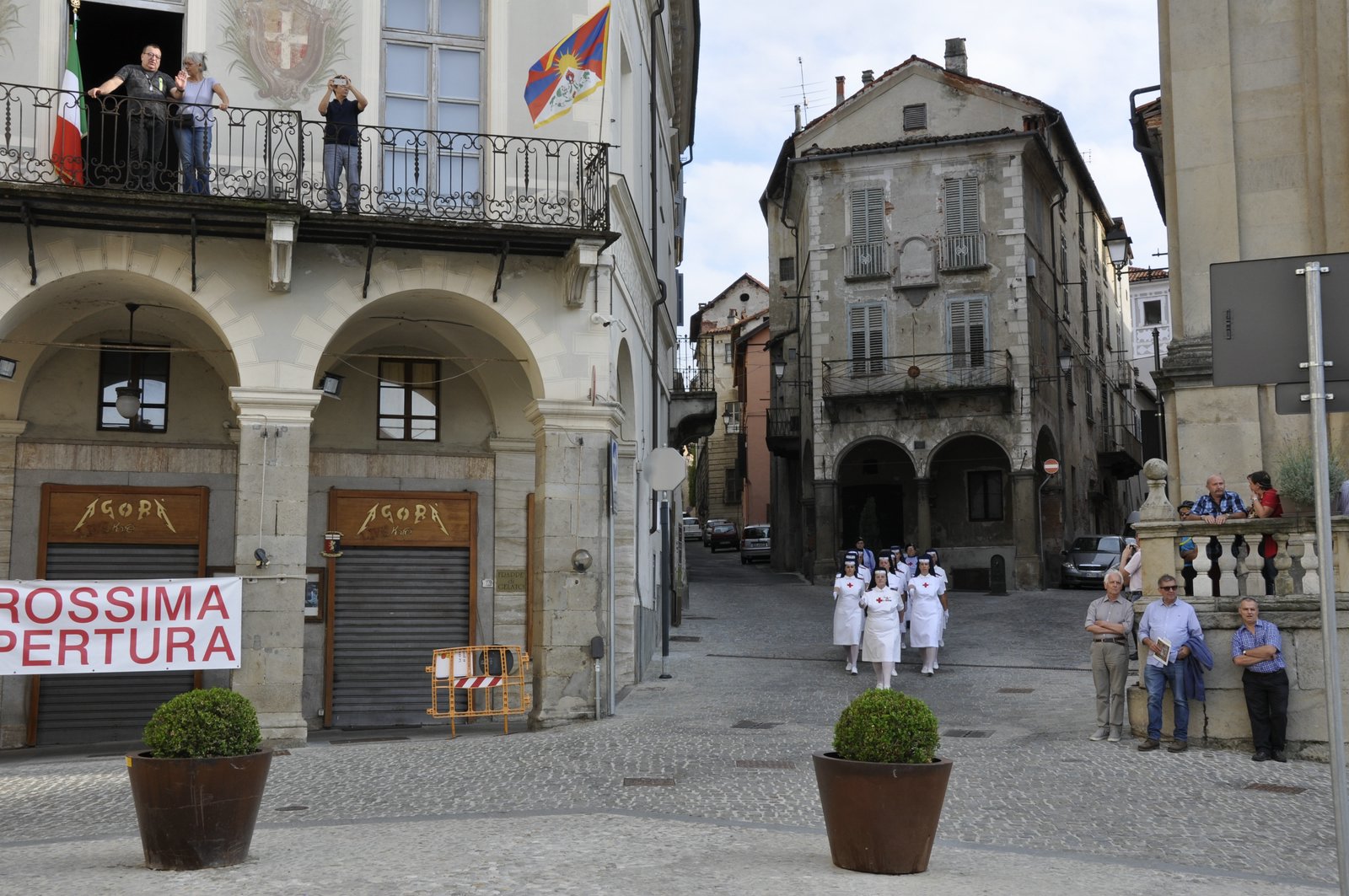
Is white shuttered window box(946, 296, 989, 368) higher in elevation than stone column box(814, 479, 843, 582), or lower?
higher

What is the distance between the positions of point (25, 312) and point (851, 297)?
27847mm

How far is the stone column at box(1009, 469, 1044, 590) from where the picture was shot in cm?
3728

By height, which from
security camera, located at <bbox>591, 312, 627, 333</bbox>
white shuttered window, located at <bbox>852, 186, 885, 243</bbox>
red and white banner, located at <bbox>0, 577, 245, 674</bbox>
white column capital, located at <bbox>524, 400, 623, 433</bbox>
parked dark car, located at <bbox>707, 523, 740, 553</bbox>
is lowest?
red and white banner, located at <bbox>0, 577, 245, 674</bbox>

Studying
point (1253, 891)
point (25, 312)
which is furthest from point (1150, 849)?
point (25, 312)

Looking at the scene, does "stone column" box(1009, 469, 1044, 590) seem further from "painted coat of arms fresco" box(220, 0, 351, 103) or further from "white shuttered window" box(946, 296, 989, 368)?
"painted coat of arms fresco" box(220, 0, 351, 103)

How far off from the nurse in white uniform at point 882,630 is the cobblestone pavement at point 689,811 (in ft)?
1.92

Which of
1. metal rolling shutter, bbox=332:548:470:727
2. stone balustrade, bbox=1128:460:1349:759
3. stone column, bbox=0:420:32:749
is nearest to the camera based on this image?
stone balustrade, bbox=1128:460:1349:759

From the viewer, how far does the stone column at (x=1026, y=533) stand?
37281mm

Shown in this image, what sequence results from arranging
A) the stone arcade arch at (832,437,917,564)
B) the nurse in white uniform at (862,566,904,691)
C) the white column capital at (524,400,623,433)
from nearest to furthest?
the white column capital at (524,400,623,433), the nurse in white uniform at (862,566,904,691), the stone arcade arch at (832,437,917,564)

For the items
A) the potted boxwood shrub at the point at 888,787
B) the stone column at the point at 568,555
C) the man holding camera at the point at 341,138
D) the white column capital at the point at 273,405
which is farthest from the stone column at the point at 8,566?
the potted boxwood shrub at the point at 888,787

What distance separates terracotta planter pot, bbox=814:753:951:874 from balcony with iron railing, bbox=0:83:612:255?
903 centimetres

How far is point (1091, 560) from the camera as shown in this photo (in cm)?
3612

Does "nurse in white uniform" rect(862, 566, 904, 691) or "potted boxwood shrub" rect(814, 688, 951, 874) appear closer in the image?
"potted boxwood shrub" rect(814, 688, 951, 874)

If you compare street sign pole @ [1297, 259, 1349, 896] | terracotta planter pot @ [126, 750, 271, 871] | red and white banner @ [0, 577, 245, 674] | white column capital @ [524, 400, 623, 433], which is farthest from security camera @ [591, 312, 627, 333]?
street sign pole @ [1297, 259, 1349, 896]
